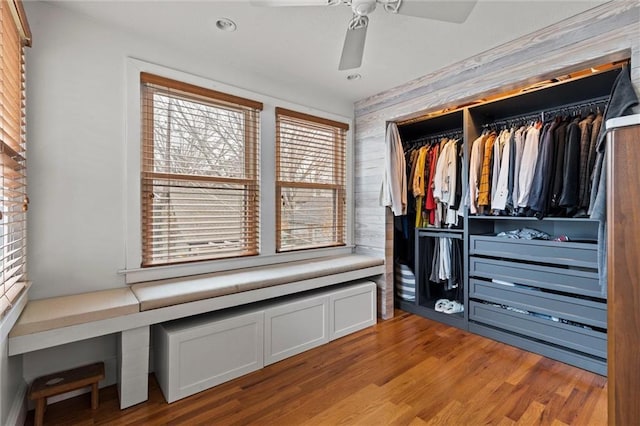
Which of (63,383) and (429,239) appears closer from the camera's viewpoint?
(63,383)

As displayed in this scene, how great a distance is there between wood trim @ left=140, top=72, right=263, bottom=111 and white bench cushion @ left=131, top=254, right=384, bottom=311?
1.46 meters

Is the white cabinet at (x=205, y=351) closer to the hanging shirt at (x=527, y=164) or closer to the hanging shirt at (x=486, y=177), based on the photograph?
the hanging shirt at (x=486, y=177)

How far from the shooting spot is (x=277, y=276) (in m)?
2.37

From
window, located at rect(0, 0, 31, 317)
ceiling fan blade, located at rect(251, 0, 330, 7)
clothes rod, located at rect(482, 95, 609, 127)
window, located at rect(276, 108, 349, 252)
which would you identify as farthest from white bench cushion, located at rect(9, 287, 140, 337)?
clothes rod, located at rect(482, 95, 609, 127)

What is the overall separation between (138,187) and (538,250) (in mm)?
3106

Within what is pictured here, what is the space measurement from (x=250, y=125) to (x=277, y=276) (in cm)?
138

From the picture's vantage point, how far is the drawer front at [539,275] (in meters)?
2.14

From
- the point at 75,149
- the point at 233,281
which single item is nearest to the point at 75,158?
the point at 75,149

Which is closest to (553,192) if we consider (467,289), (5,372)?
(467,289)

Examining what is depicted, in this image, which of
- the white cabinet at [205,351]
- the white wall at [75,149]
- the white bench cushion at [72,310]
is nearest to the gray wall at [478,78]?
the white cabinet at [205,351]

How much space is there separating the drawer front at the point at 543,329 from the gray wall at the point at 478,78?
0.89m

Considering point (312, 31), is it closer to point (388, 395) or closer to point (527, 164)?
point (527, 164)

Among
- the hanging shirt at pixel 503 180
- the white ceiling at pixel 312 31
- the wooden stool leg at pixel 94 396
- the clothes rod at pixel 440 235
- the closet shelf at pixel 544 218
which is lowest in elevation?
the wooden stool leg at pixel 94 396

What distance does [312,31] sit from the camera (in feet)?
6.84
